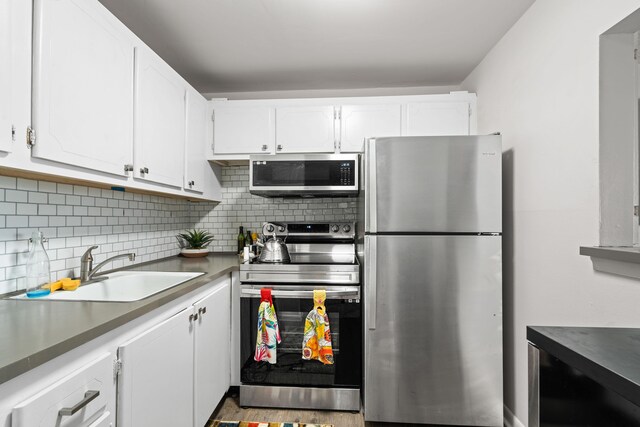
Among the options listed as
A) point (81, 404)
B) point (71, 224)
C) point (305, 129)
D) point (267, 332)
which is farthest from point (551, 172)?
point (71, 224)

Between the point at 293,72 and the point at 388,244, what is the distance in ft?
5.18

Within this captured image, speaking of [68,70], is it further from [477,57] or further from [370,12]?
[477,57]

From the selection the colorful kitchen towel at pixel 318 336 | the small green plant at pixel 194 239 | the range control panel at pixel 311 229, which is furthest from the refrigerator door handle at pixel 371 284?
the small green plant at pixel 194 239

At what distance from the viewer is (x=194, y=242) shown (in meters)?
2.76

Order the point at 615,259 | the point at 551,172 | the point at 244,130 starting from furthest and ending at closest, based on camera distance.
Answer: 1. the point at 244,130
2. the point at 551,172
3. the point at 615,259

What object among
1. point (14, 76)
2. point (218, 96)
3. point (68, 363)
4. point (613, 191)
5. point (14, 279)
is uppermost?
point (218, 96)

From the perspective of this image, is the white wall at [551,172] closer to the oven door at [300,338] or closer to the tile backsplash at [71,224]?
the oven door at [300,338]

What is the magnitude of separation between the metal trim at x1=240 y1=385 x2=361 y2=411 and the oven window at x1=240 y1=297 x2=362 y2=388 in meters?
0.04

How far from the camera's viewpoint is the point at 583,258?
141cm

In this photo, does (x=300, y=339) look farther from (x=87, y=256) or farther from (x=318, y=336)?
(x=87, y=256)

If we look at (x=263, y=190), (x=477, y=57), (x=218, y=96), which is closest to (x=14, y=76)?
(x=263, y=190)

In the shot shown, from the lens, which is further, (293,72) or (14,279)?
(293,72)

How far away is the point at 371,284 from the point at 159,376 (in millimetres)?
1139

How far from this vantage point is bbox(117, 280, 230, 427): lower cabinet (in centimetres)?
114
